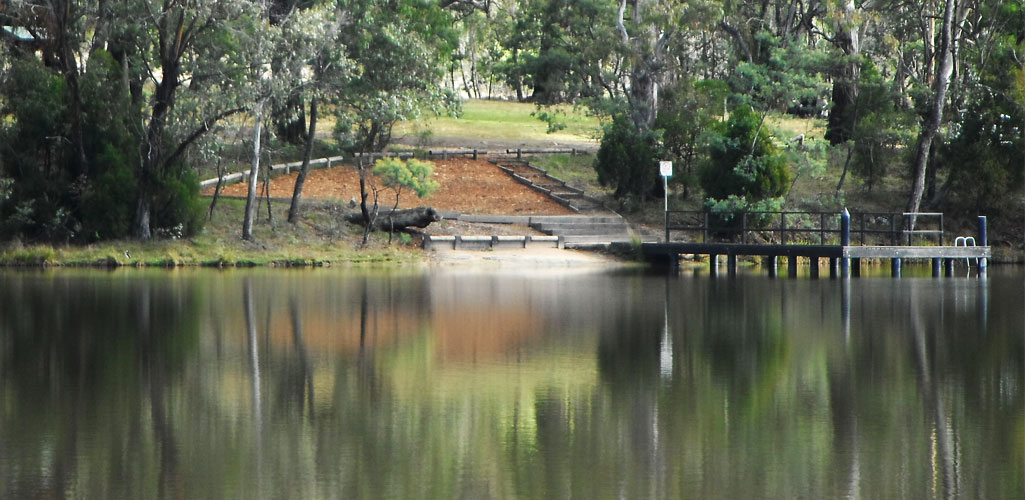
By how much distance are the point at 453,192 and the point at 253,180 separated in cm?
954

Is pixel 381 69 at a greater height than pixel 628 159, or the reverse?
pixel 381 69

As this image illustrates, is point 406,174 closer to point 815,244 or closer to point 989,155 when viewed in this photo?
point 815,244

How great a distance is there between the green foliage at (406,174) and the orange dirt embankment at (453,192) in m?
2.59

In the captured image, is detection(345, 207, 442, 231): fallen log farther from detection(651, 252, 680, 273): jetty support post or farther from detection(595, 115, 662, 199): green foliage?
detection(595, 115, 662, 199): green foliage

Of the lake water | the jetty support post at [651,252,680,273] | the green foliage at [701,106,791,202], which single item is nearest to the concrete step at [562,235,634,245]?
the jetty support post at [651,252,680,273]

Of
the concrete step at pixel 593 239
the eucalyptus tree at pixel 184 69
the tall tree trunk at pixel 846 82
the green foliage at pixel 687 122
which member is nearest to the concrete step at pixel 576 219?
the concrete step at pixel 593 239

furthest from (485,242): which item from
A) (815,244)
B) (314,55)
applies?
(815,244)

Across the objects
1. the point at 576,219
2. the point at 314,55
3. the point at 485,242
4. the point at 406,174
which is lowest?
the point at 485,242

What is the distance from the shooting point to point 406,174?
3578 cm

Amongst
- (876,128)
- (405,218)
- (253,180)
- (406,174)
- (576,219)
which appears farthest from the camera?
(876,128)

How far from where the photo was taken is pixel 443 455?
9.68 m

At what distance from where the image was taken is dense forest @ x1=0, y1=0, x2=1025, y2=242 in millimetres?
32438

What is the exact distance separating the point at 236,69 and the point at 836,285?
14.8 meters

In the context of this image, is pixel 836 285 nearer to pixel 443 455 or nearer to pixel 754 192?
pixel 754 192
